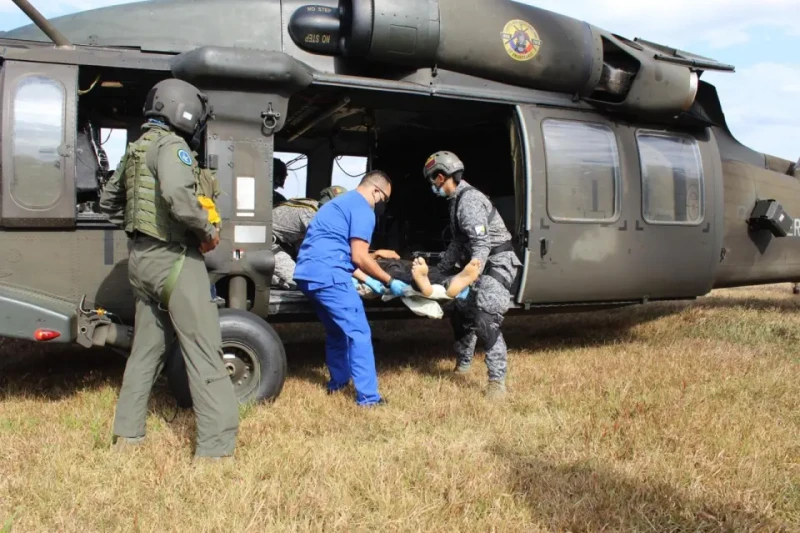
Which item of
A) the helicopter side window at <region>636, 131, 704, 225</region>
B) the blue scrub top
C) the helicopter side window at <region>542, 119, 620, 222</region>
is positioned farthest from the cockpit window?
the helicopter side window at <region>636, 131, 704, 225</region>

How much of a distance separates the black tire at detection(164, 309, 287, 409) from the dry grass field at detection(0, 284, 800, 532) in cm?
16

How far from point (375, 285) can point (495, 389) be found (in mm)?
1105

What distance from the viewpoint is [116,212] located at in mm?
3869

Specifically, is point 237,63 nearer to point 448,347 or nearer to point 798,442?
point 448,347

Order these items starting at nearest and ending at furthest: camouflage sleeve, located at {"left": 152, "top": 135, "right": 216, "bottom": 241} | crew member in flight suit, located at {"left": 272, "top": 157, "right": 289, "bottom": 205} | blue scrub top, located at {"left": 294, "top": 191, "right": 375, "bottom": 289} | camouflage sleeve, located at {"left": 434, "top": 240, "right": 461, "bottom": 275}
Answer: camouflage sleeve, located at {"left": 152, "top": 135, "right": 216, "bottom": 241}, blue scrub top, located at {"left": 294, "top": 191, "right": 375, "bottom": 289}, camouflage sleeve, located at {"left": 434, "top": 240, "right": 461, "bottom": 275}, crew member in flight suit, located at {"left": 272, "top": 157, "right": 289, "bottom": 205}

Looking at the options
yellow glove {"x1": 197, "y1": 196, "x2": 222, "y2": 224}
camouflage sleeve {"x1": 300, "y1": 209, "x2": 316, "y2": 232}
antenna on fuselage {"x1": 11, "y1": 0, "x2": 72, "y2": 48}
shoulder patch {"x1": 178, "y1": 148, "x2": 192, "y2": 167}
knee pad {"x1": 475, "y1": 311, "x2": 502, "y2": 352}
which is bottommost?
knee pad {"x1": 475, "y1": 311, "x2": 502, "y2": 352}

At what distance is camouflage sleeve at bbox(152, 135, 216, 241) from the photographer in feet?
11.3

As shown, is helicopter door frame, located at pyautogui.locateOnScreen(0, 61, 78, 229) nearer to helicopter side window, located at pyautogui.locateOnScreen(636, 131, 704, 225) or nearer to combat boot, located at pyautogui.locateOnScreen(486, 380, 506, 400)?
combat boot, located at pyautogui.locateOnScreen(486, 380, 506, 400)

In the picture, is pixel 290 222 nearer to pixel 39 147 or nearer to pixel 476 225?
pixel 476 225

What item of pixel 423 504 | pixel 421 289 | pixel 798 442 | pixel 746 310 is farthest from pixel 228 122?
pixel 746 310

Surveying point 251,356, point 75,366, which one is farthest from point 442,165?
point 75,366

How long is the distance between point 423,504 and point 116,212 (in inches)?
88.9

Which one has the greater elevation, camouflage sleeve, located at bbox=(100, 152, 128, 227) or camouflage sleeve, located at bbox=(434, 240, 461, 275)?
camouflage sleeve, located at bbox=(100, 152, 128, 227)

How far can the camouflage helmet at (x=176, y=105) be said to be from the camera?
3.66 meters
